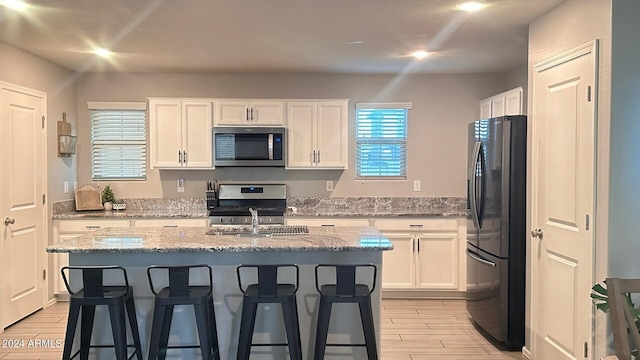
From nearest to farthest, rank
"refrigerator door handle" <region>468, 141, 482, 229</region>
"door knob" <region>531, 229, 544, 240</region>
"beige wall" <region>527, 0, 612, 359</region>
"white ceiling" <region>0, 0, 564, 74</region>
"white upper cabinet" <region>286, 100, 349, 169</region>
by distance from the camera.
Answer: "beige wall" <region>527, 0, 612, 359</region>
"white ceiling" <region>0, 0, 564, 74</region>
"door knob" <region>531, 229, 544, 240</region>
"refrigerator door handle" <region>468, 141, 482, 229</region>
"white upper cabinet" <region>286, 100, 349, 169</region>

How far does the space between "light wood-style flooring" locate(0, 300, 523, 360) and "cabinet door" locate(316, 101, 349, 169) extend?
1.60 metres

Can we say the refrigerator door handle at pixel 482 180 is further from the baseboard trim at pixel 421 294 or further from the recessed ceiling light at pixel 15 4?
the recessed ceiling light at pixel 15 4

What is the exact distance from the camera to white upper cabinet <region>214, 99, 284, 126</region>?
5.08 m

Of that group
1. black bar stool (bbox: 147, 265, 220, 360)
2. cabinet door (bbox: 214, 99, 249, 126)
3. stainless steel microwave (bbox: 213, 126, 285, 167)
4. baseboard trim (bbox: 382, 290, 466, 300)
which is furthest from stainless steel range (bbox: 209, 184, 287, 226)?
black bar stool (bbox: 147, 265, 220, 360)

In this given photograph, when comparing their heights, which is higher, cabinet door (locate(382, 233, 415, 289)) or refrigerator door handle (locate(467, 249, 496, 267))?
refrigerator door handle (locate(467, 249, 496, 267))

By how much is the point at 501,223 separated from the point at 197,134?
3.17 metres

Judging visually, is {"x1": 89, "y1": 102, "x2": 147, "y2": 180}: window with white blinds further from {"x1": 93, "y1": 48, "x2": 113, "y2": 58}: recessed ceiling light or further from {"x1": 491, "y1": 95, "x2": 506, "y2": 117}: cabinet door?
{"x1": 491, "y1": 95, "x2": 506, "y2": 117}: cabinet door

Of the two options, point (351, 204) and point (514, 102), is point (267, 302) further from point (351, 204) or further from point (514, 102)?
point (514, 102)

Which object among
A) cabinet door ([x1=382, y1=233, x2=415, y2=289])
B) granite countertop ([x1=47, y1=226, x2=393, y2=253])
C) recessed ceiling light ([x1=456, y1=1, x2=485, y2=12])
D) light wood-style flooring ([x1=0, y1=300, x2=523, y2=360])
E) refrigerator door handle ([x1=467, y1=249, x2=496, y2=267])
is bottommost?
light wood-style flooring ([x1=0, y1=300, x2=523, y2=360])

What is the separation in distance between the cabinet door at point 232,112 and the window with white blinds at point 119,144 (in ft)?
3.20

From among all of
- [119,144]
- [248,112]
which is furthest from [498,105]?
[119,144]

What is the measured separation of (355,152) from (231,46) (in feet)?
6.58

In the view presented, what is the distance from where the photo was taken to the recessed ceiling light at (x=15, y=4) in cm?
301

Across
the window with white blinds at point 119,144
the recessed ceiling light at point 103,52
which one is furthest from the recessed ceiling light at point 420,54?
the window with white blinds at point 119,144
